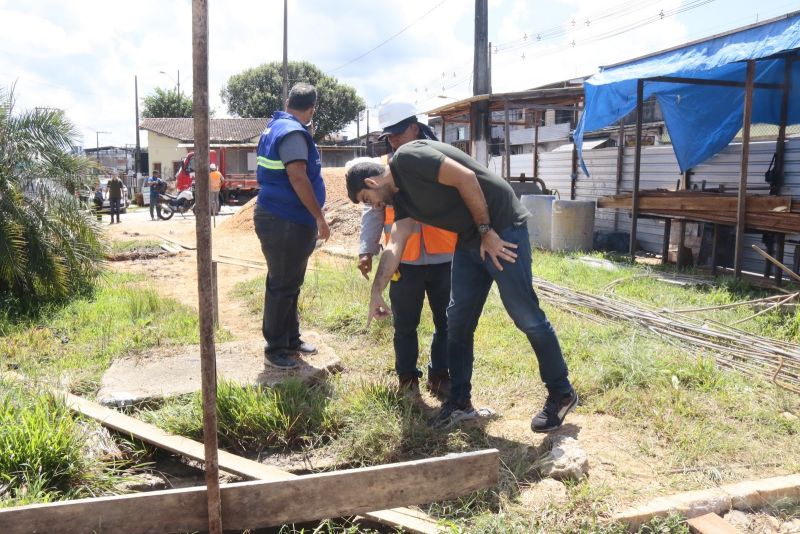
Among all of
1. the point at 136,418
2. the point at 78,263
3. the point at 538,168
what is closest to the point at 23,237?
the point at 78,263

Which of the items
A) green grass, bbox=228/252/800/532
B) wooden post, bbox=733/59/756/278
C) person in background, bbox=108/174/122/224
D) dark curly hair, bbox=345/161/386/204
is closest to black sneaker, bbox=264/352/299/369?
green grass, bbox=228/252/800/532

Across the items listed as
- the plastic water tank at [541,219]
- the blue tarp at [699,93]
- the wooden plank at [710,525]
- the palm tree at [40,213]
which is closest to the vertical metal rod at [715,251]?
the blue tarp at [699,93]

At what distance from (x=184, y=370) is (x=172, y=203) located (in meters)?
17.1

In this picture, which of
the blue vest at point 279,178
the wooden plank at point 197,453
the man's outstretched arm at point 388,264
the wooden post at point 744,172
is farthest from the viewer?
the wooden post at point 744,172

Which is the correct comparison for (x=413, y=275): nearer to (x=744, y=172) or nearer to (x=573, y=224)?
(x=744, y=172)

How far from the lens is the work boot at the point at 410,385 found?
12.6 ft

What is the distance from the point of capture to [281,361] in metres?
4.23

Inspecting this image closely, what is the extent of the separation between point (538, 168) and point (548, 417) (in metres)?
11.4

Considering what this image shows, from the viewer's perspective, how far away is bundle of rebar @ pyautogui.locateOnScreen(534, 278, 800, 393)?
4145 millimetres

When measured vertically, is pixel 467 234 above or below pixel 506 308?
above

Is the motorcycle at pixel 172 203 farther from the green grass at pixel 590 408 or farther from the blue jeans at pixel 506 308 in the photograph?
the blue jeans at pixel 506 308

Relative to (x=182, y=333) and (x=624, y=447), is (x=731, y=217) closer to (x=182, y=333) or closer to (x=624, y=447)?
(x=624, y=447)

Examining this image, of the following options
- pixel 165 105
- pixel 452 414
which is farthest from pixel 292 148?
pixel 165 105

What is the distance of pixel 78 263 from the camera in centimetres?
683
